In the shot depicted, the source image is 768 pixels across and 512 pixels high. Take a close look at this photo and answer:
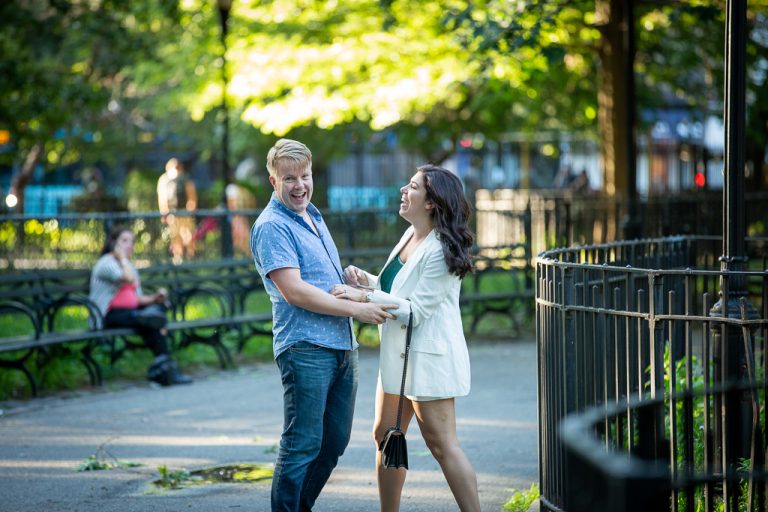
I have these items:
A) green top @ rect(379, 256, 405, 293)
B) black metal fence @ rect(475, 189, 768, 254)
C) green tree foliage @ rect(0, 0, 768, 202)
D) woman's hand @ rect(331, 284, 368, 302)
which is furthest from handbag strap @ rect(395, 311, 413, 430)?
black metal fence @ rect(475, 189, 768, 254)

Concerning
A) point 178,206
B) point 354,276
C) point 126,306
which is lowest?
point 126,306

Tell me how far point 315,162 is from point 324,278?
25.8 metres

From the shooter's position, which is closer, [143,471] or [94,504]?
[94,504]

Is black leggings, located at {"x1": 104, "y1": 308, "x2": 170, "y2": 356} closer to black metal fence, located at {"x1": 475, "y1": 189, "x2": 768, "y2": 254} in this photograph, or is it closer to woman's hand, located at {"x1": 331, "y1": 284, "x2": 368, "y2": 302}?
black metal fence, located at {"x1": 475, "y1": 189, "x2": 768, "y2": 254}

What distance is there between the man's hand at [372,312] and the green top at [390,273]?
0.40 metres

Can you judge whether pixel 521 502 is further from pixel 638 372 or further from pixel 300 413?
pixel 300 413

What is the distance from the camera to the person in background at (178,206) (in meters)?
15.4

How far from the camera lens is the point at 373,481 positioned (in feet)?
22.2

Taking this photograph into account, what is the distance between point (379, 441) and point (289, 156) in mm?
1357

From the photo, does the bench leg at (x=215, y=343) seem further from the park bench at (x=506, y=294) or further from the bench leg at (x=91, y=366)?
the park bench at (x=506, y=294)

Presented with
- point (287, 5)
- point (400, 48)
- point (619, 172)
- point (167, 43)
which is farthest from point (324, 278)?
point (167, 43)

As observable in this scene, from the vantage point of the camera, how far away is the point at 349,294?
16.4 ft

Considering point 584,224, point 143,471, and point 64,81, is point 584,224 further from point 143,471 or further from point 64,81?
point 64,81

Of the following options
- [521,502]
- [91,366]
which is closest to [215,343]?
[91,366]
